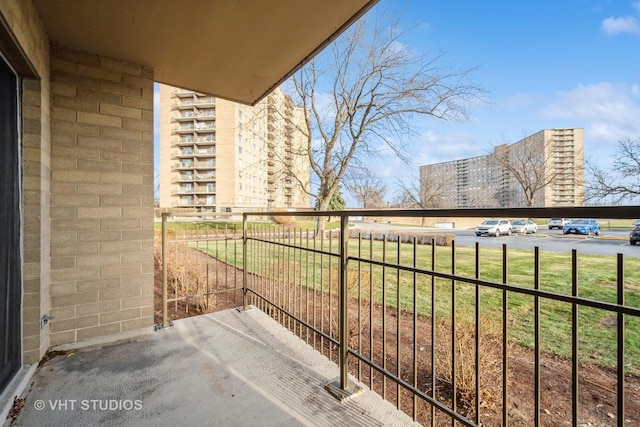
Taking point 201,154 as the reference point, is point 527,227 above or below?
below

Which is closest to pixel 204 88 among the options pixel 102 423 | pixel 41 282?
pixel 41 282

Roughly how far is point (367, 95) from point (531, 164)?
18488mm

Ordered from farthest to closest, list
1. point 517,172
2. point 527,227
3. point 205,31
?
point 517,172 → point 527,227 → point 205,31

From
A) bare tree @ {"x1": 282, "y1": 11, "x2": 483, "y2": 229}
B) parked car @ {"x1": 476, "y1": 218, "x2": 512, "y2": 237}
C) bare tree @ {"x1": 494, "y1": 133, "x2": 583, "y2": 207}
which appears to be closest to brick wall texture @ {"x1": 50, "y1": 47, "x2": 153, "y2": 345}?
parked car @ {"x1": 476, "y1": 218, "x2": 512, "y2": 237}

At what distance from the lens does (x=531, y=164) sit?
23266 millimetres

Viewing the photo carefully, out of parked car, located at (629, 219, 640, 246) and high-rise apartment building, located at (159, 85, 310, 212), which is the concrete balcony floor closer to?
parked car, located at (629, 219, 640, 246)

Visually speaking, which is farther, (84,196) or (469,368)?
(84,196)

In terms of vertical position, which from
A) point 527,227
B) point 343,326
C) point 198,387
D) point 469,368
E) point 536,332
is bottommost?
point 469,368

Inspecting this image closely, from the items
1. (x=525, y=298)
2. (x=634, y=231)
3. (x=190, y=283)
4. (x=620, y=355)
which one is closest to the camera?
(x=620, y=355)

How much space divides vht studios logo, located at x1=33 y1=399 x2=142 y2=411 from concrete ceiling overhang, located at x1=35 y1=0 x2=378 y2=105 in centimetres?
239

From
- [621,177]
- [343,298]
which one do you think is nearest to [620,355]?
[343,298]

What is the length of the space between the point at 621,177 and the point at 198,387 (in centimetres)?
1792

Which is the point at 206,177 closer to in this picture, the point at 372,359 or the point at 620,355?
the point at 372,359

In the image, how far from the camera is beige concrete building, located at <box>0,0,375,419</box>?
1832 mm
